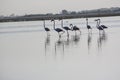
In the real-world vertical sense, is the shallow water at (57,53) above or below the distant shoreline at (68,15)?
below

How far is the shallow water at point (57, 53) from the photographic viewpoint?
293 centimetres

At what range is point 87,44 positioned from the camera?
3.10 metres

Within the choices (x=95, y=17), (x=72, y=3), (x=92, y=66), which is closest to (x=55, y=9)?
(x=72, y=3)

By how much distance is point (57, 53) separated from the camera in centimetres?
317

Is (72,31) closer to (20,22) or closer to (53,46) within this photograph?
(53,46)

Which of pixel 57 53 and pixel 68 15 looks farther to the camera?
pixel 57 53

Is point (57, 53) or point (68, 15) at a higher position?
point (68, 15)

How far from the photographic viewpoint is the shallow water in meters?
2.93

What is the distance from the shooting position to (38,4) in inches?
125

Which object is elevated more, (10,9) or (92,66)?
(10,9)

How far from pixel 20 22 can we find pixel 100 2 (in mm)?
822

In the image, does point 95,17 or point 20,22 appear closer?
point 95,17

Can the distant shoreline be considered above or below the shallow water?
above

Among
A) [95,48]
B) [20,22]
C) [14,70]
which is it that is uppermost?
[20,22]
